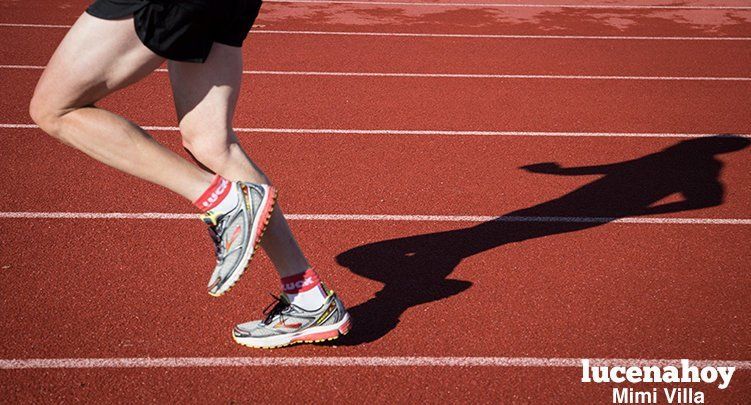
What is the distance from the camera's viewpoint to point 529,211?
4.04m

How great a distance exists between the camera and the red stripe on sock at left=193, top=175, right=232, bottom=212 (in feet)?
7.76

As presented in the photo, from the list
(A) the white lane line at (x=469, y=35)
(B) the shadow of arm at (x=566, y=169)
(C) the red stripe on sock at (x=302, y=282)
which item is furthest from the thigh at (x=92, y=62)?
(A) the white lane line at (x=469, y=35)

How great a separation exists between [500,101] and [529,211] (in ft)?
7.18

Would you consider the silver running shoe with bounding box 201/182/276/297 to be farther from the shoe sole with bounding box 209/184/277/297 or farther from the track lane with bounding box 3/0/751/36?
the track lane with bounding box 3/0/751/36

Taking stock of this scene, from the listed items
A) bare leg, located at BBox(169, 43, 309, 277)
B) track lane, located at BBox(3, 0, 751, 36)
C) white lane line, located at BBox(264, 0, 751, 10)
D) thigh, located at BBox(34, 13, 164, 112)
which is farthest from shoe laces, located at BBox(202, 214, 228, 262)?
white lane line, located at BBox(264, 0, 751, 10)

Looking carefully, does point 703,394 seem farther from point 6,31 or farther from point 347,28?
point 6,31

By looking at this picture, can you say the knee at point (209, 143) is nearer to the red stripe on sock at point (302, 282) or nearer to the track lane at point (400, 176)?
the red stripe on sock at point (302, 282)

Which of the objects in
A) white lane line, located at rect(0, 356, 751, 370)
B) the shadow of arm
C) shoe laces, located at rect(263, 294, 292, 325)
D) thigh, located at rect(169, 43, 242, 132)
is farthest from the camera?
the shadow of arm

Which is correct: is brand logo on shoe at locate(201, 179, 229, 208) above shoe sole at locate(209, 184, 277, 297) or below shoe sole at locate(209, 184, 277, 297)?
above

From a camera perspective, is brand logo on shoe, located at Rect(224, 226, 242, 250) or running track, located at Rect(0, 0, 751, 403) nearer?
brand logo on shoe, located at Rect(224, 226, 242, 250)

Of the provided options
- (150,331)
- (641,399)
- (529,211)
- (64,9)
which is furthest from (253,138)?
(64,9)

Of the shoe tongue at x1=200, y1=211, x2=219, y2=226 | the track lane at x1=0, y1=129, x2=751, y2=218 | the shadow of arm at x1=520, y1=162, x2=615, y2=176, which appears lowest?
the shadow of arm at x1=520, y1=162, x2=615, y2=176

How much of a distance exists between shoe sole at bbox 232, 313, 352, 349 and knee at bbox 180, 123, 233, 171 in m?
0.65

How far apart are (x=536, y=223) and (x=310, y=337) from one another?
1.60 m
